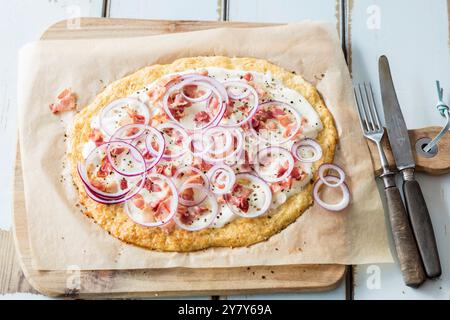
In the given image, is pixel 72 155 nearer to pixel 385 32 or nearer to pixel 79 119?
pixel 79 119

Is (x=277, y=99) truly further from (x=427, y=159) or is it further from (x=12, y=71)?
(x=12, y=71)

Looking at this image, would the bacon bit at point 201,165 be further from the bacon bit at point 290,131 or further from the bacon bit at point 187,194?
the bacon bit at point 290,131

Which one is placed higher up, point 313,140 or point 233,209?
point 313,140
